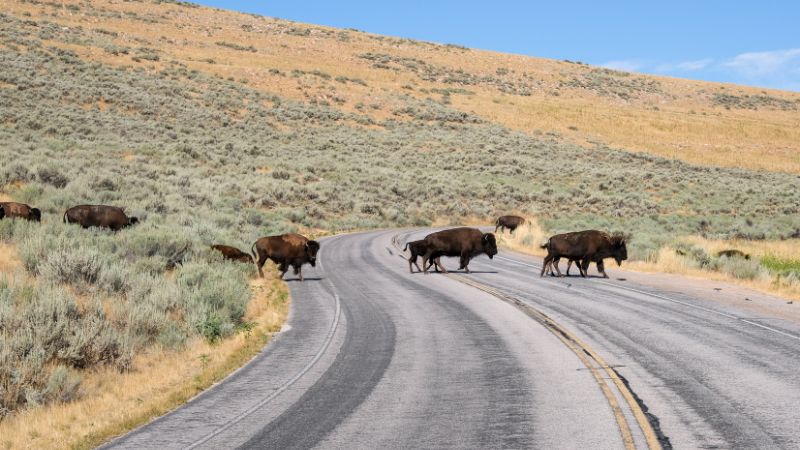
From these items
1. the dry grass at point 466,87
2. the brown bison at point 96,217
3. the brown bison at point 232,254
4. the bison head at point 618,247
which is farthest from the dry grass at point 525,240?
the dry grass at point 466,87

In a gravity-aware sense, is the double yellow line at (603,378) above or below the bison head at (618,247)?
below

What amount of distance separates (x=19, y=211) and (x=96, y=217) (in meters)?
2.50

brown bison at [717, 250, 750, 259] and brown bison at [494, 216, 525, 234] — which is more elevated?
brown bison at [494, 216, 525, 234]

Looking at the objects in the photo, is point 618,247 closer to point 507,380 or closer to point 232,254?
point 232,254

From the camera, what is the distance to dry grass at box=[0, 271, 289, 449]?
8.35m

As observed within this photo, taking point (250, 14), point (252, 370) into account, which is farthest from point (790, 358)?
point (250, 14)

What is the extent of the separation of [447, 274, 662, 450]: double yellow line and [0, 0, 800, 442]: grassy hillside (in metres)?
6.64

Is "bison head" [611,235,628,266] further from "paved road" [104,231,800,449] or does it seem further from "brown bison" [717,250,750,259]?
"brown bison" [717,250,750,259]

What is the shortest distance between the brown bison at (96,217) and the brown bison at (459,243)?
10.6 metres

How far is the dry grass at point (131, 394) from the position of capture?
8.35 m

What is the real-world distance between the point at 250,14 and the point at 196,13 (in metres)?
12.8

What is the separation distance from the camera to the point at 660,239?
36.4 metres

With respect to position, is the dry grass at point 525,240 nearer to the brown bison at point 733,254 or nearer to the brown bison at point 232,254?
the brown bison at point 733,254

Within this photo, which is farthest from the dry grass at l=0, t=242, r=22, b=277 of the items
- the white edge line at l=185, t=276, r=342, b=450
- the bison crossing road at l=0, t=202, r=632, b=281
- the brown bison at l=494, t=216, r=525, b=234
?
the brown bison at l=494, t=216, r=525, b=234
